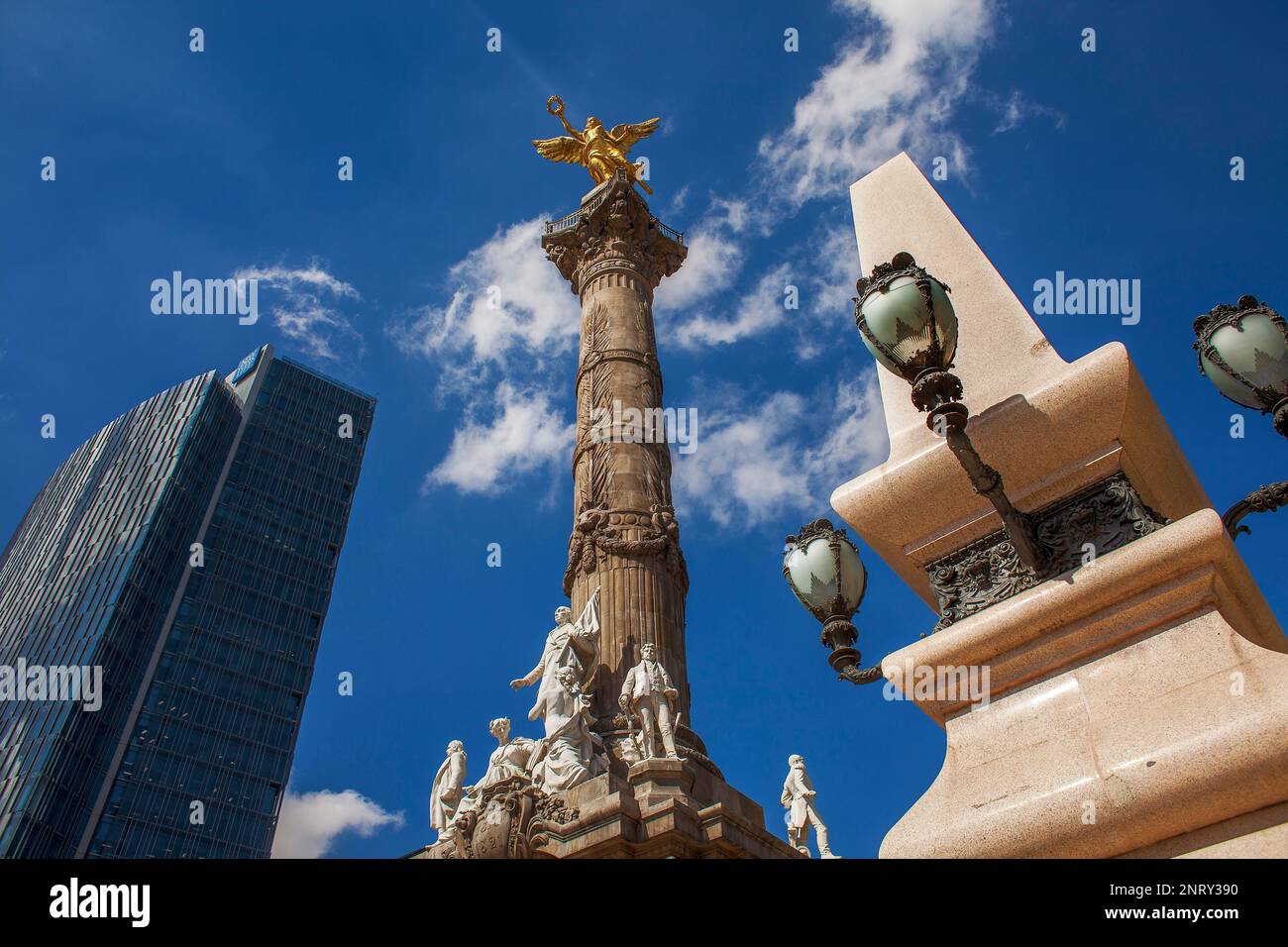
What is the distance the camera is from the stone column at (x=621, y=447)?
1745cm

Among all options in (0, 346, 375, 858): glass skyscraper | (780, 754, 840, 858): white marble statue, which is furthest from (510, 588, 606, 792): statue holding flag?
(0, 346, 375, 858): glass skyscraper

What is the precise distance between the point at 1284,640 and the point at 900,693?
1.49 meters

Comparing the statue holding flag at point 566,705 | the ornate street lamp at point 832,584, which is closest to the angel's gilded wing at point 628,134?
the statue holding flag at point 566,705

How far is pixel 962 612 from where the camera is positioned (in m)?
3.83

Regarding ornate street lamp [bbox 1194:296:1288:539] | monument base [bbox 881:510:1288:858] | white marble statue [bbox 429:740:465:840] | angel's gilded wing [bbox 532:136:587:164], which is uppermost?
angel's gilded wing [bbox 532:136:587:164]

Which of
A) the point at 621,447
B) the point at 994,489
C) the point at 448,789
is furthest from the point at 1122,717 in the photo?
the point at 621,447

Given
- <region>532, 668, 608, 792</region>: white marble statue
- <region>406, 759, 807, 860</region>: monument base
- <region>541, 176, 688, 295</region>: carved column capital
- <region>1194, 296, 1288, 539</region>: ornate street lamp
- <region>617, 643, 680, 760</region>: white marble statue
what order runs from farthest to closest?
<region>541, 176, 688, 295</region>: carved column capital, <region>617, 643, 680, 760</region>: white marble statue, <region>532, 668, 608, 792</region>: white marble statue, <region>406, 759, 807, 860</region>: monument base, <region>1194, 296, 1288, 539</region>: ornate street lamp

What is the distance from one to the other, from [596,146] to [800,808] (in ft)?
53.8

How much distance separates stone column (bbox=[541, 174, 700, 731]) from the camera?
17453 mm

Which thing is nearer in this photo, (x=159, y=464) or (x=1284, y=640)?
(x=1284, y=640)

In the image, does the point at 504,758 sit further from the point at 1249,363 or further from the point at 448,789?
the point at 1249,363

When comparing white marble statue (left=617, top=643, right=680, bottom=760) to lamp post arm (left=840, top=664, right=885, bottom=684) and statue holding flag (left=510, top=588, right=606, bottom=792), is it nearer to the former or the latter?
statue holding flag (left=510, top=588, right=606, bottom=792)
